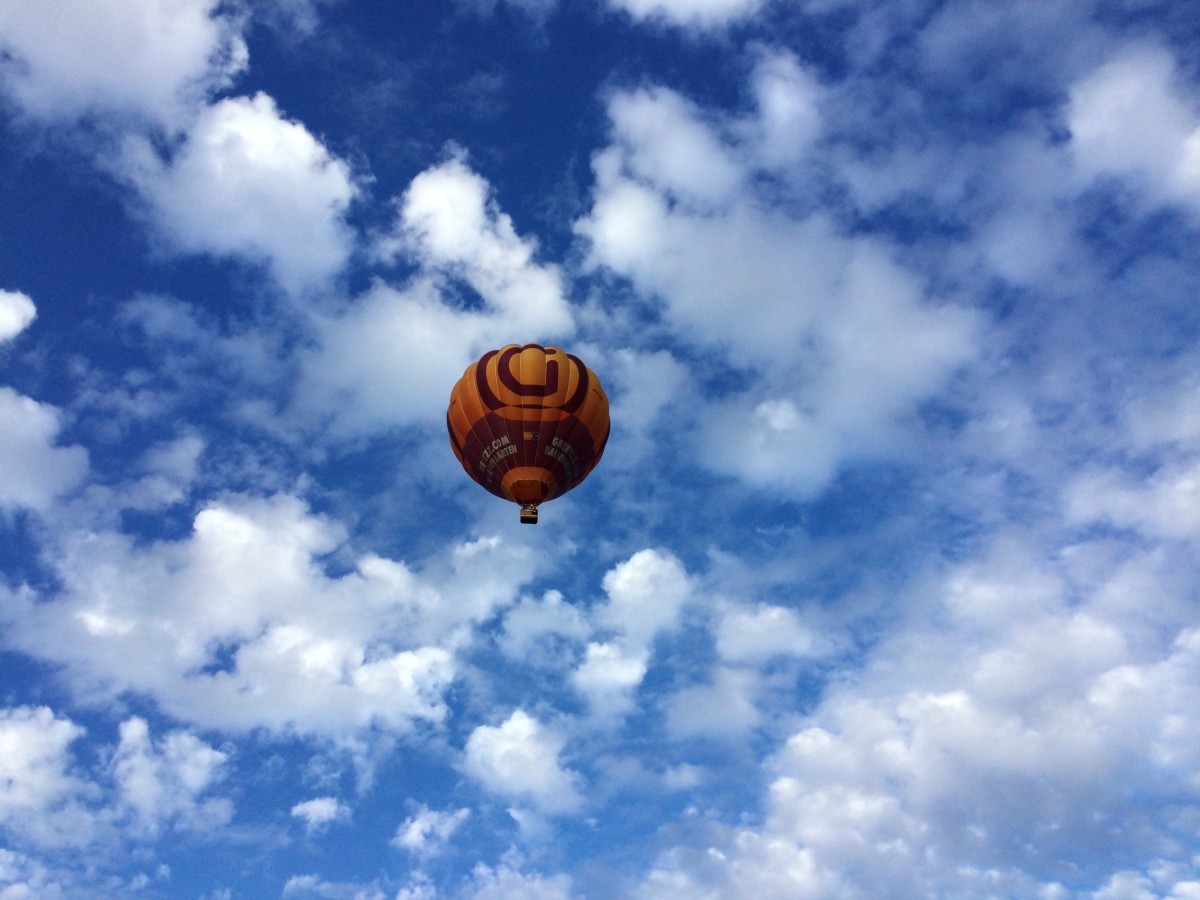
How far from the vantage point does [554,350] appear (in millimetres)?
42219

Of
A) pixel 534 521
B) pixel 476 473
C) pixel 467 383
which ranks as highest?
pixel 467 383

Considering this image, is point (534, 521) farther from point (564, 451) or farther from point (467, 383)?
point (467, 383)

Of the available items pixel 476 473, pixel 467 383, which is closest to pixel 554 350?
pixel 467 383

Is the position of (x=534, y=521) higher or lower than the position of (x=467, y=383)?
lower

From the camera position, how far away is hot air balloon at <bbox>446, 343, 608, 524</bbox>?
131ft

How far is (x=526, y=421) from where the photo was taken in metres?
39.9

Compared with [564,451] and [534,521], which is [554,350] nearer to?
[564,451]

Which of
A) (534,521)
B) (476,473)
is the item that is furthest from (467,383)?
(534,521)

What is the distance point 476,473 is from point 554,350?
7.49 meters

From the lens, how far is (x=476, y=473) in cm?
4234

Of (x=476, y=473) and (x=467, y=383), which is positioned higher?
(x=467, y=383)

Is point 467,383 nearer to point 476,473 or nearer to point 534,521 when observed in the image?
point 476,473

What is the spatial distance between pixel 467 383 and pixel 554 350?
4.77 m

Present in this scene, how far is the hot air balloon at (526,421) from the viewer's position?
3994cm
